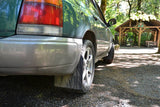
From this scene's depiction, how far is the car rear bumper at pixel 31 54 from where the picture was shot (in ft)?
4.17

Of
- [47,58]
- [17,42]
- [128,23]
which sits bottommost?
[47,58]

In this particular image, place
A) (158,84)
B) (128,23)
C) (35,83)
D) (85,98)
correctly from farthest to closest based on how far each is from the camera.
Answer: (128,23) < (158,84) < (35,83) < (85,98)

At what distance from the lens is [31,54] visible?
1.29 m

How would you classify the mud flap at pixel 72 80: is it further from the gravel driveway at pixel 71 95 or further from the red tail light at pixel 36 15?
the red tail light at pixel 36 15

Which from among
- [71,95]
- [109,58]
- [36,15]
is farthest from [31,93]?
[109,58]

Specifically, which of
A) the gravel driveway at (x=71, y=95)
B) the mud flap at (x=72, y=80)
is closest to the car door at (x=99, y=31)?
the gravel driveway at (x=71, y=95)

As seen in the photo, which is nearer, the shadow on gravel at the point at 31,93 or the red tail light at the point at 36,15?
the red tail light at the point at 36,15

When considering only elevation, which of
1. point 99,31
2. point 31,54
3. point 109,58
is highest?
point 99,31

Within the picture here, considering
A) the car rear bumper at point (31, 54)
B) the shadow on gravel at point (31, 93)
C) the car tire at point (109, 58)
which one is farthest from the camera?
the car tire at point (109, 58)

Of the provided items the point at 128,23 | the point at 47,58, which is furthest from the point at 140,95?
the point at 128,23

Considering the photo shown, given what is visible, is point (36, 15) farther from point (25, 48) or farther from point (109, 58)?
point (109, 58)

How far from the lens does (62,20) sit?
1476 mm

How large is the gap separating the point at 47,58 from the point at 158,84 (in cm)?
224

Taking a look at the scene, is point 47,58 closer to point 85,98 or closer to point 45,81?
point 85,98
